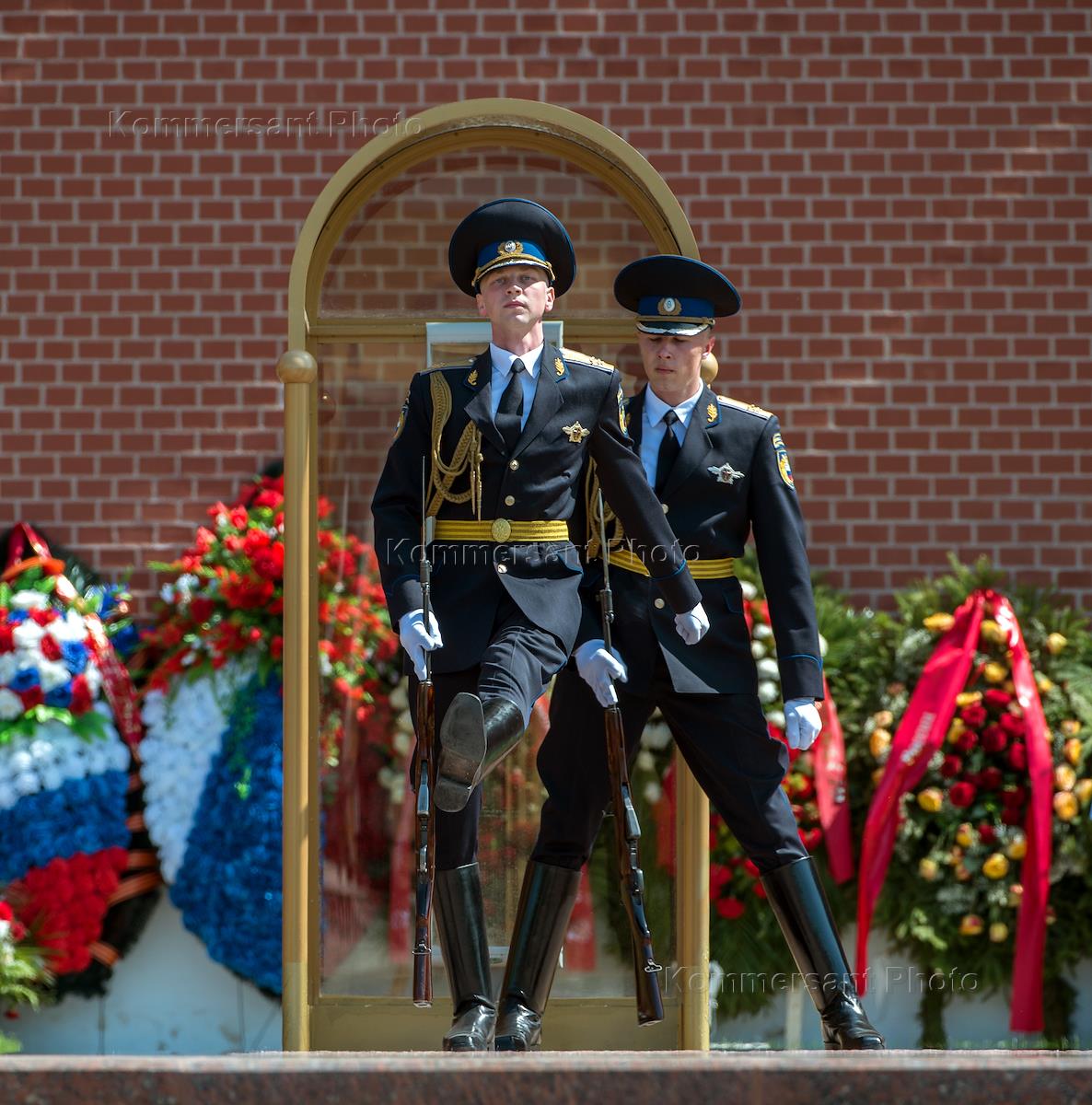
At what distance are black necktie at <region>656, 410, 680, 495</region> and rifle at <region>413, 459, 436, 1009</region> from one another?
598mm

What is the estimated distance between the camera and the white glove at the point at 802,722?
157 inches

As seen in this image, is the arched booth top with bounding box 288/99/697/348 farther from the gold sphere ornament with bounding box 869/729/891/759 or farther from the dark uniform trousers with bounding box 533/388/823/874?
the gold sphere ornament with bounding box 869/729/891/759

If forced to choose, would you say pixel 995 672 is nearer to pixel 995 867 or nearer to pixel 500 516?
pixel 995 867

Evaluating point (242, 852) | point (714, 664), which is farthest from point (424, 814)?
point (242, 852)

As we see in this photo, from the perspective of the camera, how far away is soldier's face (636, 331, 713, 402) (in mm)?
4164

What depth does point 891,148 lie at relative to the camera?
19.4 feet

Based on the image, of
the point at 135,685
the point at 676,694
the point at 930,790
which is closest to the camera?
the point at 676,694

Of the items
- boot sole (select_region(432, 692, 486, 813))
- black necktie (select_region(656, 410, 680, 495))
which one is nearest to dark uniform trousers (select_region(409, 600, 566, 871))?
boot sole (select_region(432, 692, 486, 813))

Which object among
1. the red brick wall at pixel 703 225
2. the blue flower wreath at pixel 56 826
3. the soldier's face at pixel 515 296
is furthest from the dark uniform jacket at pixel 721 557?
the blue flower wreath at pixel 56 826

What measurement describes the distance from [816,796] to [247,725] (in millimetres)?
1680

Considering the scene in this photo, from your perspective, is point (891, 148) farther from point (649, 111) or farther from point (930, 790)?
point (930, 790)

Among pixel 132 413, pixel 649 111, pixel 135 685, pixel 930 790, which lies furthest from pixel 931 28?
pixel 135 685

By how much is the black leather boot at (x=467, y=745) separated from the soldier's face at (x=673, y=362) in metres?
0.96

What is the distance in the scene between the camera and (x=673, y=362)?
4.16 meters
